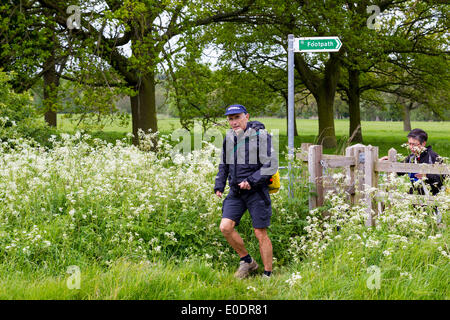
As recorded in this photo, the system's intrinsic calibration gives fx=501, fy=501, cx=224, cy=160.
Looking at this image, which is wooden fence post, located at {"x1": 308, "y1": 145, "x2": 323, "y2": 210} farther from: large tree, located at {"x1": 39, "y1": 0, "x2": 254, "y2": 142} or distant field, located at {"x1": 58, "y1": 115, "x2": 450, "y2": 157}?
large tree, located at {"x1": 39, "y1": 0, "x2": 254, "y2": 142}

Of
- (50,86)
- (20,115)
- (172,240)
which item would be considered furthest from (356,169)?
(50,86)

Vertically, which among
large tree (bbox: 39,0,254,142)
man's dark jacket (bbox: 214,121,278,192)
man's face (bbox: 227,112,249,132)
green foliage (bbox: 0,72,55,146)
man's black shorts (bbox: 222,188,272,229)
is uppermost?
large tree (bbox: 39,0,254,142)

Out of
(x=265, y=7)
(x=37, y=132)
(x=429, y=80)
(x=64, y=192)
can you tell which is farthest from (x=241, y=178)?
(x=429, y=80)

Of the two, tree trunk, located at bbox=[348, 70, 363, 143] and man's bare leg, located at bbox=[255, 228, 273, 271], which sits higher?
tree trunk, located at bbox=[348, 70, 363, 143]

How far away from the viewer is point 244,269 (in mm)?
5660

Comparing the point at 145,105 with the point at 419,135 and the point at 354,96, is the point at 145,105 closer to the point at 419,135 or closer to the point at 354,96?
the point at 419,135

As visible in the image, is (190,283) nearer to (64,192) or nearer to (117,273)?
(117,273)

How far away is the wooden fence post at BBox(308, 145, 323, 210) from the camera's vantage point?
737 cm

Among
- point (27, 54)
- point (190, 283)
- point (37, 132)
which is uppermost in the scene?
point (27, 54)

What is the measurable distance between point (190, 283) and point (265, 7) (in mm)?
16163

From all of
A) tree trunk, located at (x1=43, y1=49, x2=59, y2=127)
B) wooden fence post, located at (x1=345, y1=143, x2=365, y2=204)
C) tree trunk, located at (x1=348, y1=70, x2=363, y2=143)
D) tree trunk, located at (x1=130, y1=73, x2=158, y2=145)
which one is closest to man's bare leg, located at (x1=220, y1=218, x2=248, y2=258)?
wooden fence post, located at (x1=345, y1=143, x2=365, y2=204)

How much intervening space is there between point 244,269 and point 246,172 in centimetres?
111

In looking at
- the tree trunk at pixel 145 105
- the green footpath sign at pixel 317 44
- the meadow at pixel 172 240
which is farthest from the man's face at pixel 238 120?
the tree trunk at pixel 145 105

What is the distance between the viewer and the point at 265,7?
62.9 feet
